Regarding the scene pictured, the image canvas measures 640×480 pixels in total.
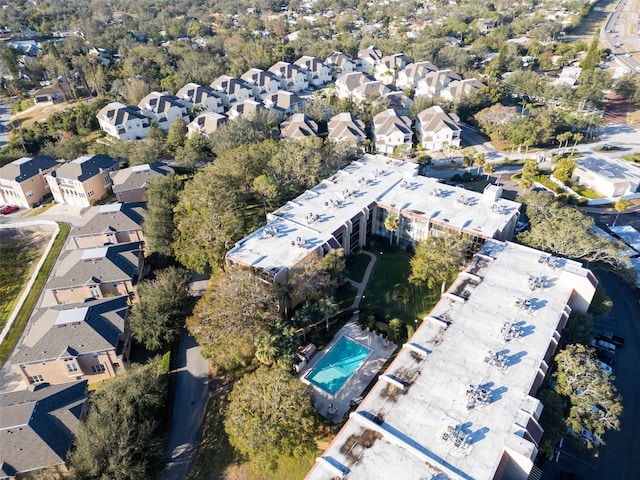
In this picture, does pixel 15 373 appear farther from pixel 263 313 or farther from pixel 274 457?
pixel 274 457

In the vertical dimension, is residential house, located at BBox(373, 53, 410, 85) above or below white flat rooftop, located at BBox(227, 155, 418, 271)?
above

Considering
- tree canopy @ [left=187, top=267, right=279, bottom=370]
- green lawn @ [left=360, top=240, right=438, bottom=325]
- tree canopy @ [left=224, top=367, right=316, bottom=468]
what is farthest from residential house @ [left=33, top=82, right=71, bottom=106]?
tree canopy @ [left=224, top=367, right=316, bottom=468]

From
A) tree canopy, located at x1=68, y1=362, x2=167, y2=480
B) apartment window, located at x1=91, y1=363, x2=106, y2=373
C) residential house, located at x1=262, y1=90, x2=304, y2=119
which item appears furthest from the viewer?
residential house, located at x1=262, y1=90, x2=304, y2=119

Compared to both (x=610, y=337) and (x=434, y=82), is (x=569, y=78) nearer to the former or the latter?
(x=434, y=82)

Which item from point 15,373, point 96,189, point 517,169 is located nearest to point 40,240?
point 96,189

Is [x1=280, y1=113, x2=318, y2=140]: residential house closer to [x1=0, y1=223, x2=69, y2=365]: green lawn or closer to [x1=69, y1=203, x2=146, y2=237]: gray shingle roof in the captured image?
[x1=69, y1=203, x2=146, y2=237]: gray shingle roof

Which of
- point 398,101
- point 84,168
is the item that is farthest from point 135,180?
point 398,101
